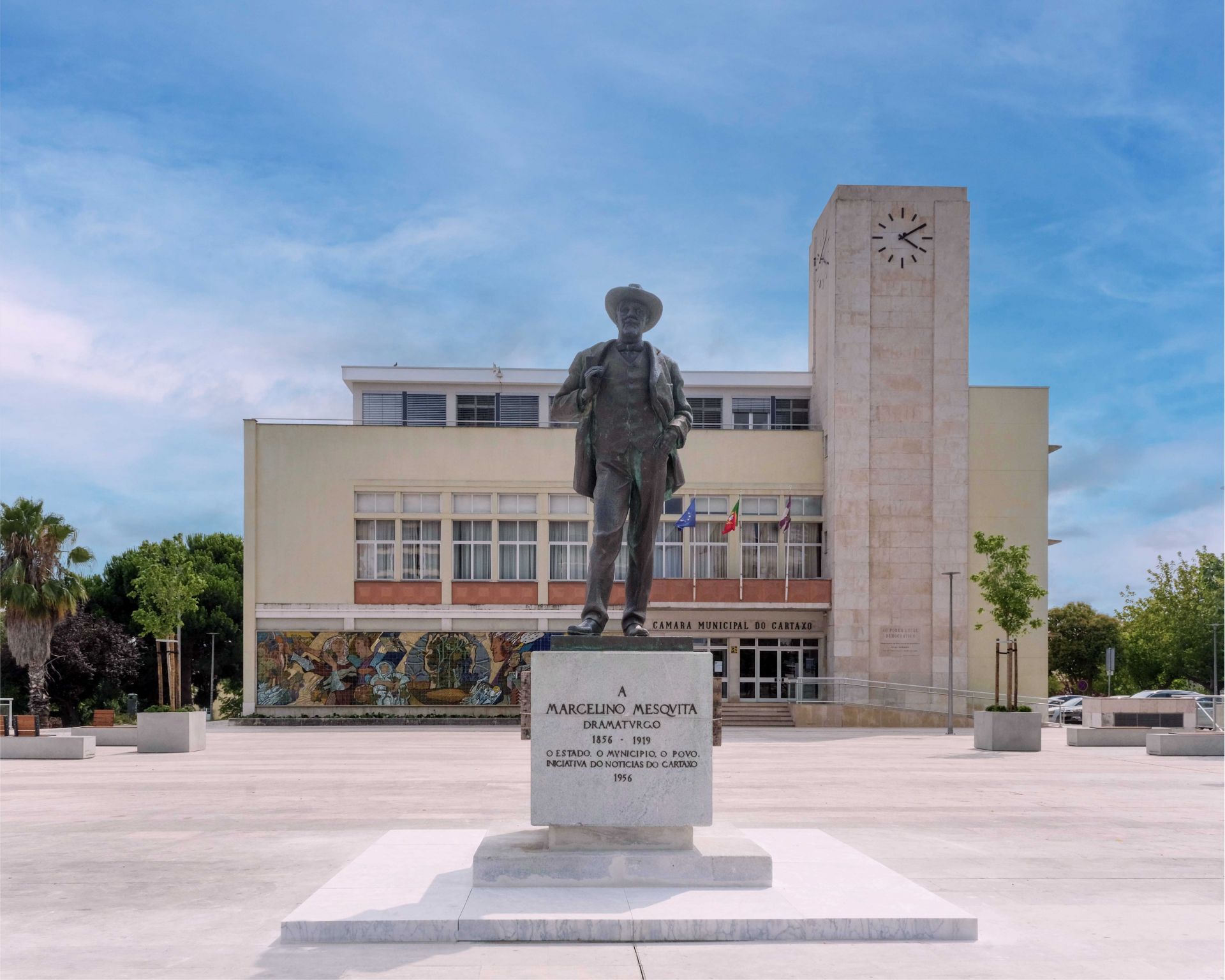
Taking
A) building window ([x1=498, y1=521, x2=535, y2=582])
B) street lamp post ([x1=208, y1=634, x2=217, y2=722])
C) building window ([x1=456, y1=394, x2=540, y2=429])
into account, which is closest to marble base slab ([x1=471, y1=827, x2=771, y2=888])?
building window ([x1=498, y1=521, x2=535, y2=582])

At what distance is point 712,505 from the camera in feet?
152

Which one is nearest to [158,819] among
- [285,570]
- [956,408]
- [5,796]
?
[5,796]

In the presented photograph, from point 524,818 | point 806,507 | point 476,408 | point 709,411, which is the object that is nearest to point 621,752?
point 524,818

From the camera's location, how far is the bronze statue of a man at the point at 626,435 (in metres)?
10.3

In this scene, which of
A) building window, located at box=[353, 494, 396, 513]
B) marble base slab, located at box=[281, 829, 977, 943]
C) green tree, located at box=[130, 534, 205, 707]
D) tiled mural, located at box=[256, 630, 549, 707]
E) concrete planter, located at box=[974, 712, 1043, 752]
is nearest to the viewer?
marble base slab, located at box=[281, 829, 977, 943]

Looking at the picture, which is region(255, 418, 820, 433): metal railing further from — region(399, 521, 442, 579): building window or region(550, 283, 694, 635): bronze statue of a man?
region(550, 283, 694, 635): bronze statue of a man

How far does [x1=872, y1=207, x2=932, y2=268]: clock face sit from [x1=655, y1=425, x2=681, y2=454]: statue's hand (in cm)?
3739

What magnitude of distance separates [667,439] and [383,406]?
138 feet

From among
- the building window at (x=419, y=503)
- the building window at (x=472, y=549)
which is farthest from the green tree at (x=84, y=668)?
the building window at (x=472, y=549)

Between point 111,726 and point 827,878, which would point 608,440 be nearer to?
point 827,878

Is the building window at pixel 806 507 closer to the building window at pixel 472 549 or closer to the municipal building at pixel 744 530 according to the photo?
the municipal building at pixel 744 530

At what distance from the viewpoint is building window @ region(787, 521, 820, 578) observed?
4684 cm

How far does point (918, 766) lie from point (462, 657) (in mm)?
24911

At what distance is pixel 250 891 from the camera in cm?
977
